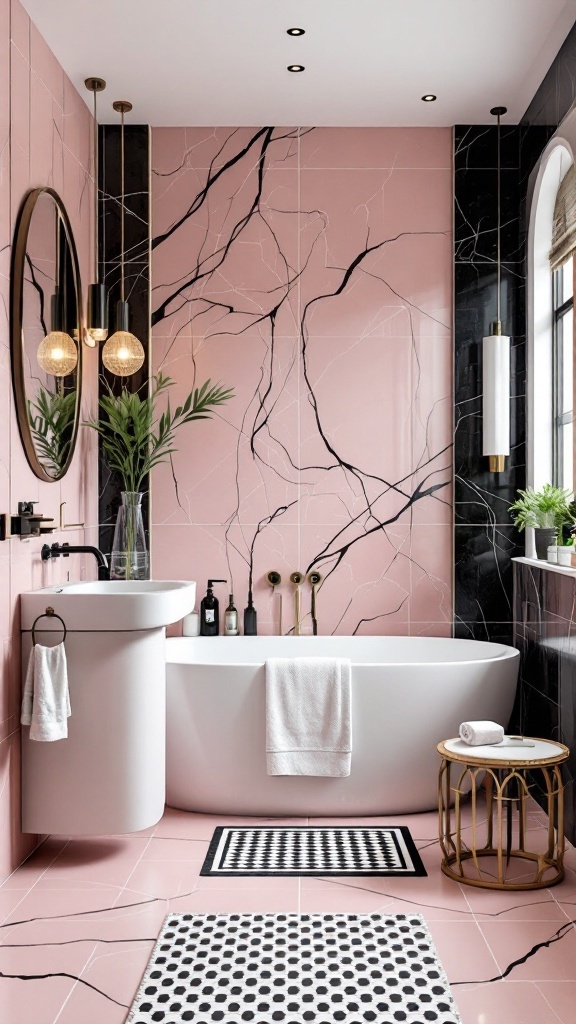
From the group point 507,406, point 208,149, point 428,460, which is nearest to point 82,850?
point 428,460

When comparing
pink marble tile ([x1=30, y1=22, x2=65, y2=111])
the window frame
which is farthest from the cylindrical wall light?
pink marble tile ([x1=30, y1=22, x2=65, y2=111])

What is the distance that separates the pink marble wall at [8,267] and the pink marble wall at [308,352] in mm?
679

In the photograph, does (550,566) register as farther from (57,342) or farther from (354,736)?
(57,342)

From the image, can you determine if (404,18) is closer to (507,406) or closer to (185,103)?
(185,103)

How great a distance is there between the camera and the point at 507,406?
13.5 ft

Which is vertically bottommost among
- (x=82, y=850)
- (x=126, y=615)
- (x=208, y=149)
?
(x=82, y=850)

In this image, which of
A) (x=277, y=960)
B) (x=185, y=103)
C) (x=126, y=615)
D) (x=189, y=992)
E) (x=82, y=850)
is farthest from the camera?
(x=185, y=103)

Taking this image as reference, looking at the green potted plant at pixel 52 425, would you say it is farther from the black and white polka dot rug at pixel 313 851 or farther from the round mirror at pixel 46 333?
the black and white polka dot rug at pixel 313 851

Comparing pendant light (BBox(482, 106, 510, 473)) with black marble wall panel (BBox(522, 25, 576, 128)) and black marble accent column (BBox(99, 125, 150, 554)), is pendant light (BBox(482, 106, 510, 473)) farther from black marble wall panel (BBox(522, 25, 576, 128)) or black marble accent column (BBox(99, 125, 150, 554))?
black marble accent column (BBox(99, 125, 150, 554))

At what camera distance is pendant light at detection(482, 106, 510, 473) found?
4074 mm

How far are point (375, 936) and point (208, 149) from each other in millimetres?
3440

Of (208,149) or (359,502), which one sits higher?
(208,149)

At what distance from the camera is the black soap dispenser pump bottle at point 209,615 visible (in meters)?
4.14

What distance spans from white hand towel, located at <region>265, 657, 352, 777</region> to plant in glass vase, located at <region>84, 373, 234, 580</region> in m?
0.87
